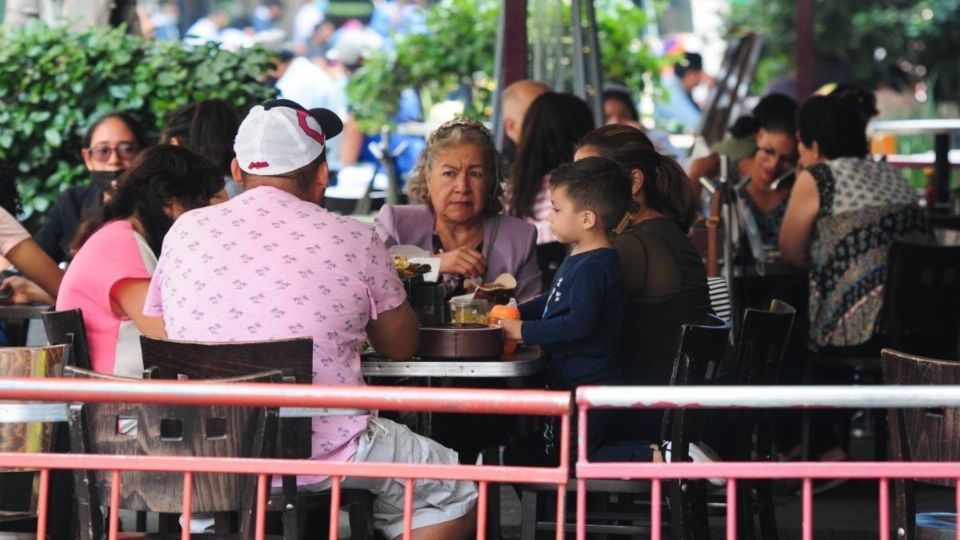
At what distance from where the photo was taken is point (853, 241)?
646 cm

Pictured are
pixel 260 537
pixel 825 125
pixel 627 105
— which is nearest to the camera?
pixel 260 537

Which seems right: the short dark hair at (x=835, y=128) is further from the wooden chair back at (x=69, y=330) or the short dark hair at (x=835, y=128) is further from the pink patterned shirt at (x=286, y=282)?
the wooden chair back at (x=69, y=330)

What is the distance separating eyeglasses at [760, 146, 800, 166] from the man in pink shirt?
4.11 metres

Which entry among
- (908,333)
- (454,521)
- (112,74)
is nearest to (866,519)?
(908,333)

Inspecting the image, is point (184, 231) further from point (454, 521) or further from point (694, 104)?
point (694, 104)

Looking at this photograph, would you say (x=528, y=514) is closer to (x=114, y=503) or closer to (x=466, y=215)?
(x=114, y=503)

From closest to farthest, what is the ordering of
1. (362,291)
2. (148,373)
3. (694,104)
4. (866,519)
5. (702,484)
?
(148,373), (362,291), (702,484), (866,519), (694,104)

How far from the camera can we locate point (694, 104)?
16.4 metres

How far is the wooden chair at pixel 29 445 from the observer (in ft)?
11.7

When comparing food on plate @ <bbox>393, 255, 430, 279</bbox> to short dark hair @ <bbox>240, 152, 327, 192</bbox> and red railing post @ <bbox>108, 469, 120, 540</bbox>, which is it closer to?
short dark hair @ <bbox>240, 152, 327, 192</bbox>

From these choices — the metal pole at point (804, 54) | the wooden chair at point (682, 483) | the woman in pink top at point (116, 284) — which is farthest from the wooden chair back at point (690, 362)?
the metal pole at point (804, 54)

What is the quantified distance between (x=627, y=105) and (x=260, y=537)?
21.8 feet

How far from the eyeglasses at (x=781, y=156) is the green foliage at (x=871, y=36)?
1303 centimetres

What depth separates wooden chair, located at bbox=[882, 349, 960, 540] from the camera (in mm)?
3516
